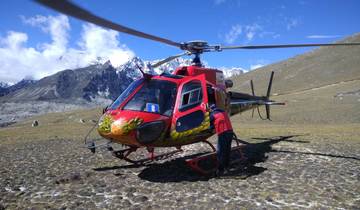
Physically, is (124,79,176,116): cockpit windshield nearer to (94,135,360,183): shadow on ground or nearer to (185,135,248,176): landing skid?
(185,135,248,176): landing skid

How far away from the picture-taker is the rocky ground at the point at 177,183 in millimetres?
9633

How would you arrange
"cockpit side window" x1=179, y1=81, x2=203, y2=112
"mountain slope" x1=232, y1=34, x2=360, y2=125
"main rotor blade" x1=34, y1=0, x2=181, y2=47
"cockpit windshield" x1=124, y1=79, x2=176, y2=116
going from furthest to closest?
"mountain slope" x1=232, y1=34, x2=360, y2=125, "cockpit side window" x1=179, y1=81, x2=203, y2=112, "cockpit windshield" x1=124, y1=79, x2=176, y2=116, "main rotor blade" x1=34, y1=0, x2=181, y2=47

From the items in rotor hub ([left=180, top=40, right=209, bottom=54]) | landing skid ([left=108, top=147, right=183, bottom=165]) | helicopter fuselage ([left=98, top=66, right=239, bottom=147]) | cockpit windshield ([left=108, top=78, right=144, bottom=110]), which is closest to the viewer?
helicopter fuselage ([left=98, top=66, right=239, bottom=147])

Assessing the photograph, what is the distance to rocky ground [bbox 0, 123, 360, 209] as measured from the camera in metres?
9.63

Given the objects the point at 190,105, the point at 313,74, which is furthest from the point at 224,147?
the point at 313,74

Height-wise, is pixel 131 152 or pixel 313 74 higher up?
pixel 313 74

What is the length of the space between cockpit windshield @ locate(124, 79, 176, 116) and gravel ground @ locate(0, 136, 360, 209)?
2294mm

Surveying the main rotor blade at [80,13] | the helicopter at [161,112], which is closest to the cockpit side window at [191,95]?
the helicopter at [161,112]

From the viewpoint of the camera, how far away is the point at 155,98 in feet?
41.4

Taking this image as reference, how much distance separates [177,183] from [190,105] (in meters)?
2.81

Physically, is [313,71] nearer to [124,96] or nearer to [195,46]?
[195,46]

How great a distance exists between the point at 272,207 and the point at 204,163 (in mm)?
5512

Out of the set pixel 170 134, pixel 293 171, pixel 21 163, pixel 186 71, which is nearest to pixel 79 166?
pixel 21 163

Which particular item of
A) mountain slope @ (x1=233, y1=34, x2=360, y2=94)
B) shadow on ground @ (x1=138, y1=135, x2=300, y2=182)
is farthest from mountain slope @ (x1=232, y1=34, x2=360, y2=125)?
shadow on ground @ (x1=138, y1=135, x2=300, y2=182)
